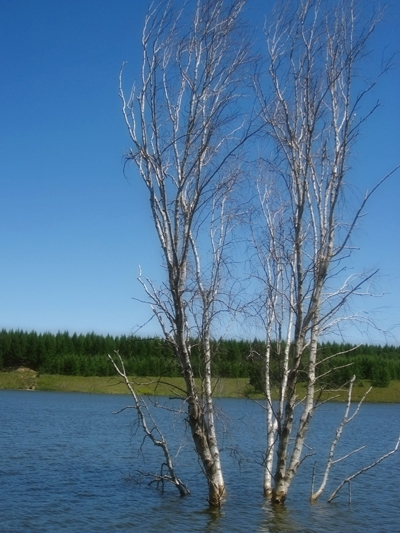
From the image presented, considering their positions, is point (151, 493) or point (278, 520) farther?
point (151, 493)

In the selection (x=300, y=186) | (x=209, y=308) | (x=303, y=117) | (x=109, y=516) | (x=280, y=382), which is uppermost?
(x=303, y=117)

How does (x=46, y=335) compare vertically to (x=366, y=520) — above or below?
above

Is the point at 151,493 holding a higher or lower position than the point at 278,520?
higher

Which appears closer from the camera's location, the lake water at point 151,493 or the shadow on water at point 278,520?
the shadow on water at point 278,520

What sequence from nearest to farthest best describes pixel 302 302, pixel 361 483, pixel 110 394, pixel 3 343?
1. pixel 302 302
2. pixel 361 483
3. pixel 110 394
4. pixel 3 343

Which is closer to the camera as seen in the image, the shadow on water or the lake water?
the shadow on water

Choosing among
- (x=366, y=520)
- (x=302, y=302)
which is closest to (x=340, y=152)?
(x=302, y=302)

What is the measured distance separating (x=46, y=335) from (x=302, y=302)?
102180 millimetres

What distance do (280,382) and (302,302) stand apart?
182 centimetres

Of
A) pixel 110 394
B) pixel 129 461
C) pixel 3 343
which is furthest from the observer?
pixel 3 343

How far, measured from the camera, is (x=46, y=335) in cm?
11225

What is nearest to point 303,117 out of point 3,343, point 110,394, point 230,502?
point 230,502

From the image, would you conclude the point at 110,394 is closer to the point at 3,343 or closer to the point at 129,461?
the point at 3,343

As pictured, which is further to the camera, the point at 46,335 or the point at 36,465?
the point at 46,335
